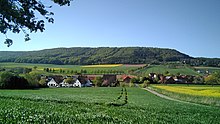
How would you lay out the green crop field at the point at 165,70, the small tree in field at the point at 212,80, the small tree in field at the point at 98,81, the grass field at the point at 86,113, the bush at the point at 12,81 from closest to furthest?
the grass field at the point at 86,113
the bush at the point at 12,81
the small tree in field at the point at 212,80
the small tree in field at the point at 98,81
the green crop field at the point at 165,70

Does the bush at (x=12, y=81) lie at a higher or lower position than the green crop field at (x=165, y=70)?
lower

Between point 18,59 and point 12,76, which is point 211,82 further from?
point 18,59

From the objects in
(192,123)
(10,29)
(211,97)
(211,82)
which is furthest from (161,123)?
(211,82)

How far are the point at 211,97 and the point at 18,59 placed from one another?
150 meters

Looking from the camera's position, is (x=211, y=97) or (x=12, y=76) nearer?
(x=211, y=97)

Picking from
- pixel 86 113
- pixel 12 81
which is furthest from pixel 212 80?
pixel 86 113

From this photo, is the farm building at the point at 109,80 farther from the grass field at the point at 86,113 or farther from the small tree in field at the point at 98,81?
the grass field at the point at 86,113

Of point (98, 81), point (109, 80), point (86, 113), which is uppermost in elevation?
point (86, 113)

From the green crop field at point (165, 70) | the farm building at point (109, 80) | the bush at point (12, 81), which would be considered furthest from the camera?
the green crop field at point (165, 70)

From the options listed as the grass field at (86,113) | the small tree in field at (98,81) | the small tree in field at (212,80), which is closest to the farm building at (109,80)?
the small tree in field at (98,81)

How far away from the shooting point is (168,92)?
6931 cm

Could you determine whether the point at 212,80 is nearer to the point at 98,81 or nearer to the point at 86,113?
the point at 98,81

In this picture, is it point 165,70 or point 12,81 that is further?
point 165,70

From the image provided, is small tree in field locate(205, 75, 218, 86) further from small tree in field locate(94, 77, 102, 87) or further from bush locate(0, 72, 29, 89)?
bush locate(0, 72, 29, 89)
